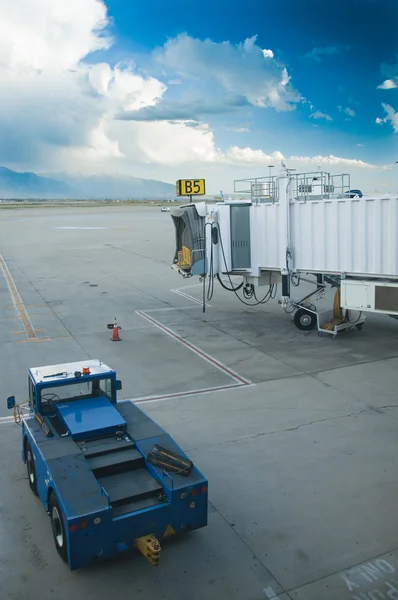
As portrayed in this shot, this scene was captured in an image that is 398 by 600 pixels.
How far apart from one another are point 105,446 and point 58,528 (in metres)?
1.27

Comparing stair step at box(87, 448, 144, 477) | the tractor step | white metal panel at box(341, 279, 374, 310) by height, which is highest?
white metal panel at box(341, 279, 374, 310)

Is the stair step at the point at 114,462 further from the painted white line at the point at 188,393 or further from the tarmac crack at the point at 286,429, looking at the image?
the painted white line at the point at 188,393

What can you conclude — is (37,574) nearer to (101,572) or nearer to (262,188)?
(101,572)

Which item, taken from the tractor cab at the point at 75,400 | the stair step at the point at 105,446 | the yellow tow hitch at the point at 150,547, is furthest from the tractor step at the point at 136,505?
the tractor cab at the point at 75,400

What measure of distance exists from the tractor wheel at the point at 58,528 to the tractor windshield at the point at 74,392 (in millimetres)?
1956

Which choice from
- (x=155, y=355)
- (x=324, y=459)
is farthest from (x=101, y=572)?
(x=155, y=355)

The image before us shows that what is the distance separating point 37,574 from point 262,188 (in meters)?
15.7

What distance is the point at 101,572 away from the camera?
23.7 ft

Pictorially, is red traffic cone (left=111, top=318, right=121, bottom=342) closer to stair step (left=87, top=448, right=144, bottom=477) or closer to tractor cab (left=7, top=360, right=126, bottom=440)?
tractor cab (left=7, top=360, right=126, bottom=440)

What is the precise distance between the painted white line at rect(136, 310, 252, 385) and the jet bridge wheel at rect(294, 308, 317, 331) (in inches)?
169

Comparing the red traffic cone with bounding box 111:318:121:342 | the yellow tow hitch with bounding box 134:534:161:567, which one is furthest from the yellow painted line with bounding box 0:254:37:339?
the yellow tow hitch with bounding box 134:534:161:567

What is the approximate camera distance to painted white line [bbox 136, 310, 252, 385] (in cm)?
1508

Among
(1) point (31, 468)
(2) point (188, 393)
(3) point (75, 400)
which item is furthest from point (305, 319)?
(1) point (31, 468)

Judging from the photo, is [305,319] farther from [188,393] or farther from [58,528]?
[58,528]
